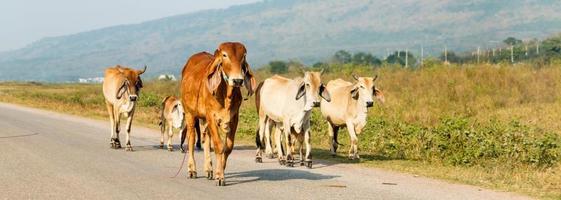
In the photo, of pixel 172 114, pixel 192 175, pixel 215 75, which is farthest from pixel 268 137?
pixel 215 75

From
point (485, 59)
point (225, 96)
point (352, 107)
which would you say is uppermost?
point (485, 59)

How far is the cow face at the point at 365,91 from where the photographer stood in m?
16.7

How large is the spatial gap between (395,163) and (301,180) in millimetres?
4317

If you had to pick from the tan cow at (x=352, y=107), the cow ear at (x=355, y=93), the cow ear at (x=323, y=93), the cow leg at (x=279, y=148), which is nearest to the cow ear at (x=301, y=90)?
the cow ear at (x=323, y=93)

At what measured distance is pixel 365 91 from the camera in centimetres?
1680

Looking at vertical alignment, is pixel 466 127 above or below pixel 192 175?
above

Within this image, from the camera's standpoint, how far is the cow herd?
38.4 ft

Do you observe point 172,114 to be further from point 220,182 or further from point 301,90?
point 220,182

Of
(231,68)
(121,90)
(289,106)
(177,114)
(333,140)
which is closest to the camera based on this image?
(231,68)

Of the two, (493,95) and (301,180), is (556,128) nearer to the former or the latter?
(493,95)

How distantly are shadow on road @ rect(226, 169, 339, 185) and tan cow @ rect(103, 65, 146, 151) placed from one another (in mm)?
4986

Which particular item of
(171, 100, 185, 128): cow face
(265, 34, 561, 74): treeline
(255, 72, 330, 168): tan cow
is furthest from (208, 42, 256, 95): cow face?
(265, 34, 561, 74): treeline

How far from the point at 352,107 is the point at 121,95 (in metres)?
5.29

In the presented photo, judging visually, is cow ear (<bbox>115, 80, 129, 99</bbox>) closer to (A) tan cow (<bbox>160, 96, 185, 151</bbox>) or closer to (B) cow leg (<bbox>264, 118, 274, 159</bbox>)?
(A) tan cow (<bbox>160, 96, 185, 151</bbox>)
